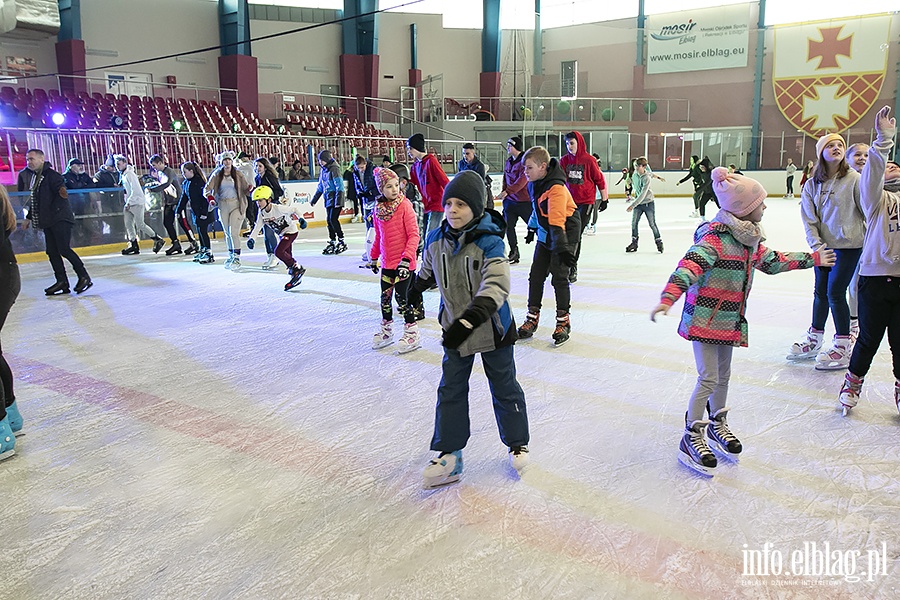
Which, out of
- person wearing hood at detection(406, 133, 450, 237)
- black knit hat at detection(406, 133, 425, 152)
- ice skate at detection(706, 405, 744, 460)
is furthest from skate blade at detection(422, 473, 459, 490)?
black knit hat at detection(406, 133, 425, 152)

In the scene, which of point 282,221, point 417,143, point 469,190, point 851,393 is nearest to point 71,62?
point 282,221

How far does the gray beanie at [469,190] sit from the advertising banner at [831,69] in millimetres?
23269

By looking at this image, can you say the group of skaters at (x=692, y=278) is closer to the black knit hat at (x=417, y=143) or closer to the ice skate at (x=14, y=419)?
the ice skate at (x=14, y=419)

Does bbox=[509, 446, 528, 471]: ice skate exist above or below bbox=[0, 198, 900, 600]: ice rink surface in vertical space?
above

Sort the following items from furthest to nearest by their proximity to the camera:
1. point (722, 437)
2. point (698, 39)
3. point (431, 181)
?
point (698, 39) < point (431, 181) < point (722, 437)

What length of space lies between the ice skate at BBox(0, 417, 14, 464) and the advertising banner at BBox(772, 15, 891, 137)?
79.5 ft

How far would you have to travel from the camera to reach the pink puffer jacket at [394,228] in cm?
458

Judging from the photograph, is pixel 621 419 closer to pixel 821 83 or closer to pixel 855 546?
pixel 855 546

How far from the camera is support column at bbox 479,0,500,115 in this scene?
2333 centimetres

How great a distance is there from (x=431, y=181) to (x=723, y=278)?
4.03 m

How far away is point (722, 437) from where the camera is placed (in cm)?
280

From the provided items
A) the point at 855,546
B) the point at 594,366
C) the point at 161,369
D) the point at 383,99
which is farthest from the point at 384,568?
the point at 383,99

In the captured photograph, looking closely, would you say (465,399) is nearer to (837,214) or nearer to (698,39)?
(837,214)

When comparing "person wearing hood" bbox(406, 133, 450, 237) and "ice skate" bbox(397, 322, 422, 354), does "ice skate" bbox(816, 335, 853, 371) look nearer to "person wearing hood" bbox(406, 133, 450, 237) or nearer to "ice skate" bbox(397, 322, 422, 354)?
"ice skate" bbox(397, 322, 422, 354)
